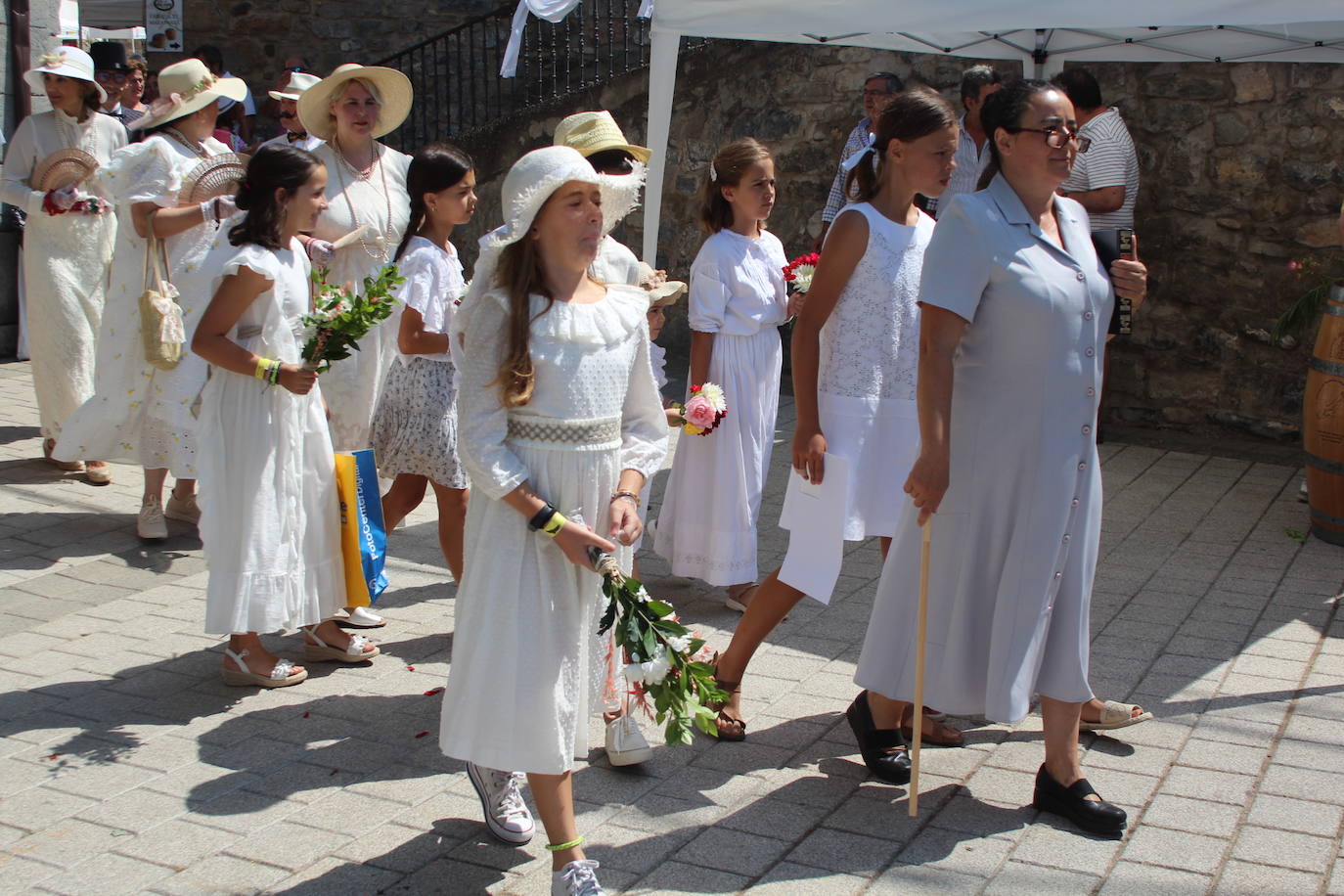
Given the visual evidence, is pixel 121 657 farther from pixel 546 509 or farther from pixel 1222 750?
pixel 1222 750

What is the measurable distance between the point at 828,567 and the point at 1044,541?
2.44 feet

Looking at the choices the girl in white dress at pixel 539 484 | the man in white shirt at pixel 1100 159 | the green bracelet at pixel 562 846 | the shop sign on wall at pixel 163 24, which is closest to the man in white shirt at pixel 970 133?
the man in white shirt at pixel 1100 159

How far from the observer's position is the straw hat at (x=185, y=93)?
608 cm

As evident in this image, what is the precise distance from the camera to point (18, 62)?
924 centimetres

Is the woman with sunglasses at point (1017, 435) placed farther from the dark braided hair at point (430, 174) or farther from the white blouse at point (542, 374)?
the dark braided hair at point (430, 174)

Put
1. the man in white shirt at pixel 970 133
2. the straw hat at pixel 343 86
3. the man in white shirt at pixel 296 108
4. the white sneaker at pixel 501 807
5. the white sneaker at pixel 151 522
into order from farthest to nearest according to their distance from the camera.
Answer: the man in white shirt at pixel 970 133
the man in white shirt at pixel 296 108
the white sneaker at pixel 151 522
the straw hat at pixel 343 86
the white sneaker at pixel 501 807

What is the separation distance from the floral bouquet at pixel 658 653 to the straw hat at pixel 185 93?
3939 millimetres

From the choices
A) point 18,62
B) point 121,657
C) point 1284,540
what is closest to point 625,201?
point 121,657

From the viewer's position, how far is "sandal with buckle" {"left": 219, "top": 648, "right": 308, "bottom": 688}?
182 inches

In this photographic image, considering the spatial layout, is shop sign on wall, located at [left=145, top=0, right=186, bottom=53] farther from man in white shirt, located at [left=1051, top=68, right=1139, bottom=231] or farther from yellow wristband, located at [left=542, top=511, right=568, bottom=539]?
yellow wristband, located at [left=542, top=511, right=568, bottom=539]

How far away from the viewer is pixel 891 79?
9016mm

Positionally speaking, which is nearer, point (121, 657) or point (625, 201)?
point (625, 201)

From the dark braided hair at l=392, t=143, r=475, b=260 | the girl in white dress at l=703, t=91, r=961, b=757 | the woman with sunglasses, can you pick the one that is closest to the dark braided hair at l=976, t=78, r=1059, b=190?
the woman with sunglasses

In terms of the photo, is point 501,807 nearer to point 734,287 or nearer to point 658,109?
point 734,287
